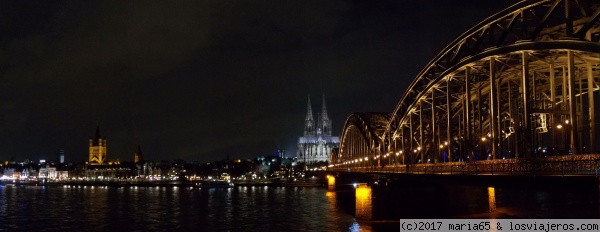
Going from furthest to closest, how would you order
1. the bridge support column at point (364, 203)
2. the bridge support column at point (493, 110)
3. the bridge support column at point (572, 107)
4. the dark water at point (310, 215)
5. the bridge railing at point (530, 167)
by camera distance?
the bridge support column at point (364, 203) < the dark water at point (310, 215) < the bridge support column at point (493, 110) < the bridge support column at point (572, 107) < the bridge railing at point (530, 167)

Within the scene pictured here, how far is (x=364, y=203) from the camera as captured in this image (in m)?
72.2

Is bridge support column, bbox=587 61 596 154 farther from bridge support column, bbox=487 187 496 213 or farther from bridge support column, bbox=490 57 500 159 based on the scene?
bridge support column, bbox=487 187 496 213

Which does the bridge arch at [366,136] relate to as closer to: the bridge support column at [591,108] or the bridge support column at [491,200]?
the bridge support column at [491,200]

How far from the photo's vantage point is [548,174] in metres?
33.0

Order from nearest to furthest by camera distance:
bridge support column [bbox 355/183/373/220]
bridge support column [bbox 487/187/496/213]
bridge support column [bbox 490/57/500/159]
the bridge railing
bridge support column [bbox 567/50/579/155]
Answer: the bridge railing → bridge support column [bbox 567/50/579/155] → bridge support column [bbox 490/57/500/159] → bridge support column [bbox 355/183/373/220] → bridge support column [bbox 487/187/496/213]

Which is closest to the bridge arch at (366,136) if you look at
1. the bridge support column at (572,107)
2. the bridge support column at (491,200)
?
the bridge support column at (491,200)

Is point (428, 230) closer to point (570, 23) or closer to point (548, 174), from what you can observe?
point (548, 174)

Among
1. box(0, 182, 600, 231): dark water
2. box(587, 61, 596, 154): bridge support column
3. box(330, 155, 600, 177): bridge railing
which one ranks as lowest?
box(0, 182, 600, 231): dark water

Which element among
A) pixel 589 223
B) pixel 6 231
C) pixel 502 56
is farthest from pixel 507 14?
pixel 6 231

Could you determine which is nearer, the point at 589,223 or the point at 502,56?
the point at 589,223

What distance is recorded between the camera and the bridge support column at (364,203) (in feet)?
233

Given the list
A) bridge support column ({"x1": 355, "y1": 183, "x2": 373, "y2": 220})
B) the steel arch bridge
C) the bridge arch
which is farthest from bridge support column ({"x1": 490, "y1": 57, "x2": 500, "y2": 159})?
the bridge arch

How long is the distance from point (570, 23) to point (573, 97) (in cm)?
417

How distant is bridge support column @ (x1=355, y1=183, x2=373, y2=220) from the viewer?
7112 cm
